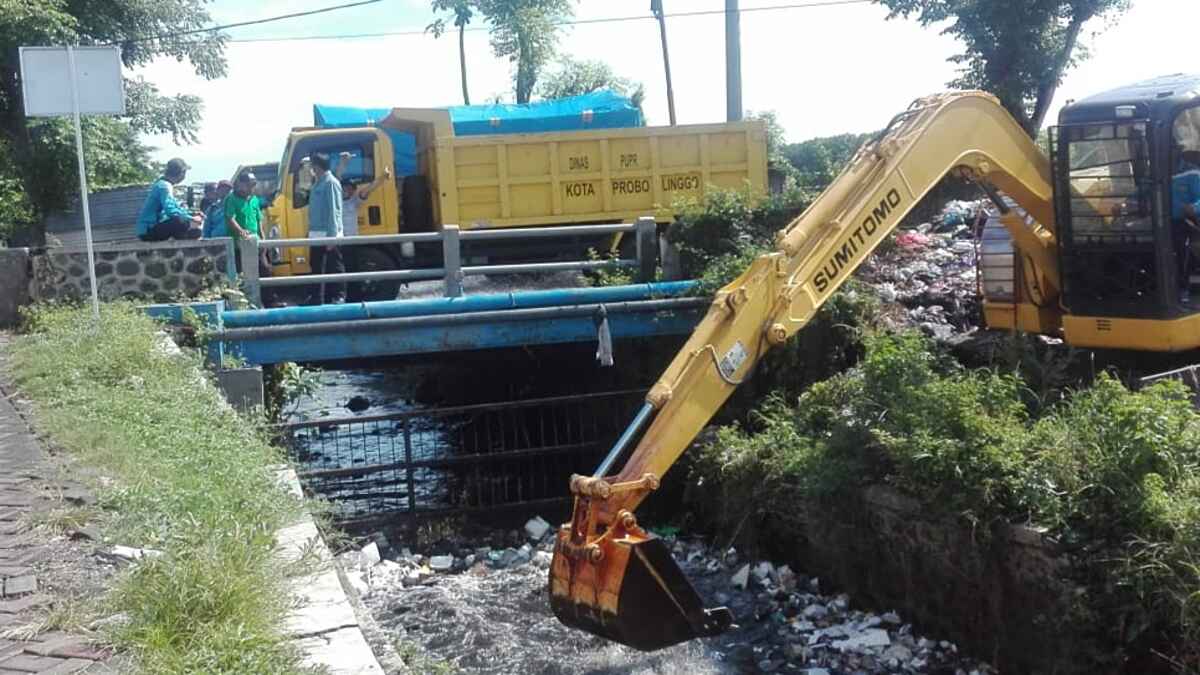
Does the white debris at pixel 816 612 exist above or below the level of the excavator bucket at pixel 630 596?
below

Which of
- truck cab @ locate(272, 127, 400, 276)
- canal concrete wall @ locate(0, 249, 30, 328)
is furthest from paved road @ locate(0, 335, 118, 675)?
truck cab @ locate(272, 127, 400, 276)

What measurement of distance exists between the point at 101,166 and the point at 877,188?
18703 mm

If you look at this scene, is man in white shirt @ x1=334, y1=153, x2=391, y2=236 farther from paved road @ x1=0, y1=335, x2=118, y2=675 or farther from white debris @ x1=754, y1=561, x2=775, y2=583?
paved road @ x1=0, y1=335, x2=118, y2=675

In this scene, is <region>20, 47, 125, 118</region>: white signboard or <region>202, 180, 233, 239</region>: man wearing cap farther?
<region>202, 180, 233, 239</region>: man wearing cap

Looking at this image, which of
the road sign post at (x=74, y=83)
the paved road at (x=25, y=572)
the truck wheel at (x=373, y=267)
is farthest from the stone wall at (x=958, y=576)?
the truck wheel at (x=373, y=267)

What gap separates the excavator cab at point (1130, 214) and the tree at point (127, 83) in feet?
52.0

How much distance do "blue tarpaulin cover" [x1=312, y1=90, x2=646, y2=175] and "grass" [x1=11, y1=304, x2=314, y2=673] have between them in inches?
420

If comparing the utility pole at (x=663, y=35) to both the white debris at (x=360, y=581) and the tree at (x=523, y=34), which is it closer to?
the tree at (x=523, y=34)

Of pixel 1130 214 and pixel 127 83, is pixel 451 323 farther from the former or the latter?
pixel 127 83

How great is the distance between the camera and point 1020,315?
1032cm

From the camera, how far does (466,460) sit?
1253cm

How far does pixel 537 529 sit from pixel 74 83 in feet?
19.0

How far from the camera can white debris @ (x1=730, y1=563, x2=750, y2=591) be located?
399 inches

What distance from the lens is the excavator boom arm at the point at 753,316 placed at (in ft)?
24.9
